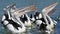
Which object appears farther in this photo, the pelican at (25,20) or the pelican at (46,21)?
the pelican at (25,20)

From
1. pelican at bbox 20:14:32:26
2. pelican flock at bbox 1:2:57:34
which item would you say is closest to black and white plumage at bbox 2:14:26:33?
pelican flock at bbox 1:2:57:34

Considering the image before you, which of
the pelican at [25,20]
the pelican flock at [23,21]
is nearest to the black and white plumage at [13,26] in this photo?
the pelican flock at [23,21]

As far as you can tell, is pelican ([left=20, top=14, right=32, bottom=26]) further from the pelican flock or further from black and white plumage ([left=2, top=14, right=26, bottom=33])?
black and white plumage ([left=2, top=14, right=26, bottom=33])

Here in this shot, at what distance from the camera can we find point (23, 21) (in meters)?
24.2

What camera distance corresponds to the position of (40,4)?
117ft

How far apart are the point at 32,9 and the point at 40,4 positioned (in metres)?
11.3

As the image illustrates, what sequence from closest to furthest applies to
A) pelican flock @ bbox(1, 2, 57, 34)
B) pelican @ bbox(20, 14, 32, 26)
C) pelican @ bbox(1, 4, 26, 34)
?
pelican @ bbox(1, 4, 26, 34), pelican flock @ bbox(1, 2, 57, 34), pelican @ bbox(20, 14, 32, 26)

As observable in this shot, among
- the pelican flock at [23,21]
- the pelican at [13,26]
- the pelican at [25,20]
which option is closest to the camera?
the pelican at [13,26]

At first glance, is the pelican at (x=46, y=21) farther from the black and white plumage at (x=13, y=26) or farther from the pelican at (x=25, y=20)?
the black and white plumage at (x=13, y=26)

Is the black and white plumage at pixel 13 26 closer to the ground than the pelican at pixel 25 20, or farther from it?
closer to the ground

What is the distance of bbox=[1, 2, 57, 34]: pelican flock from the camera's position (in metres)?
22.5

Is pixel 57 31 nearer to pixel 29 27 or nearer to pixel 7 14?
pixel 29 27

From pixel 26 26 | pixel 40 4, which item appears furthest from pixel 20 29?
pixel 40 4

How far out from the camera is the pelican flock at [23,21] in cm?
2255
